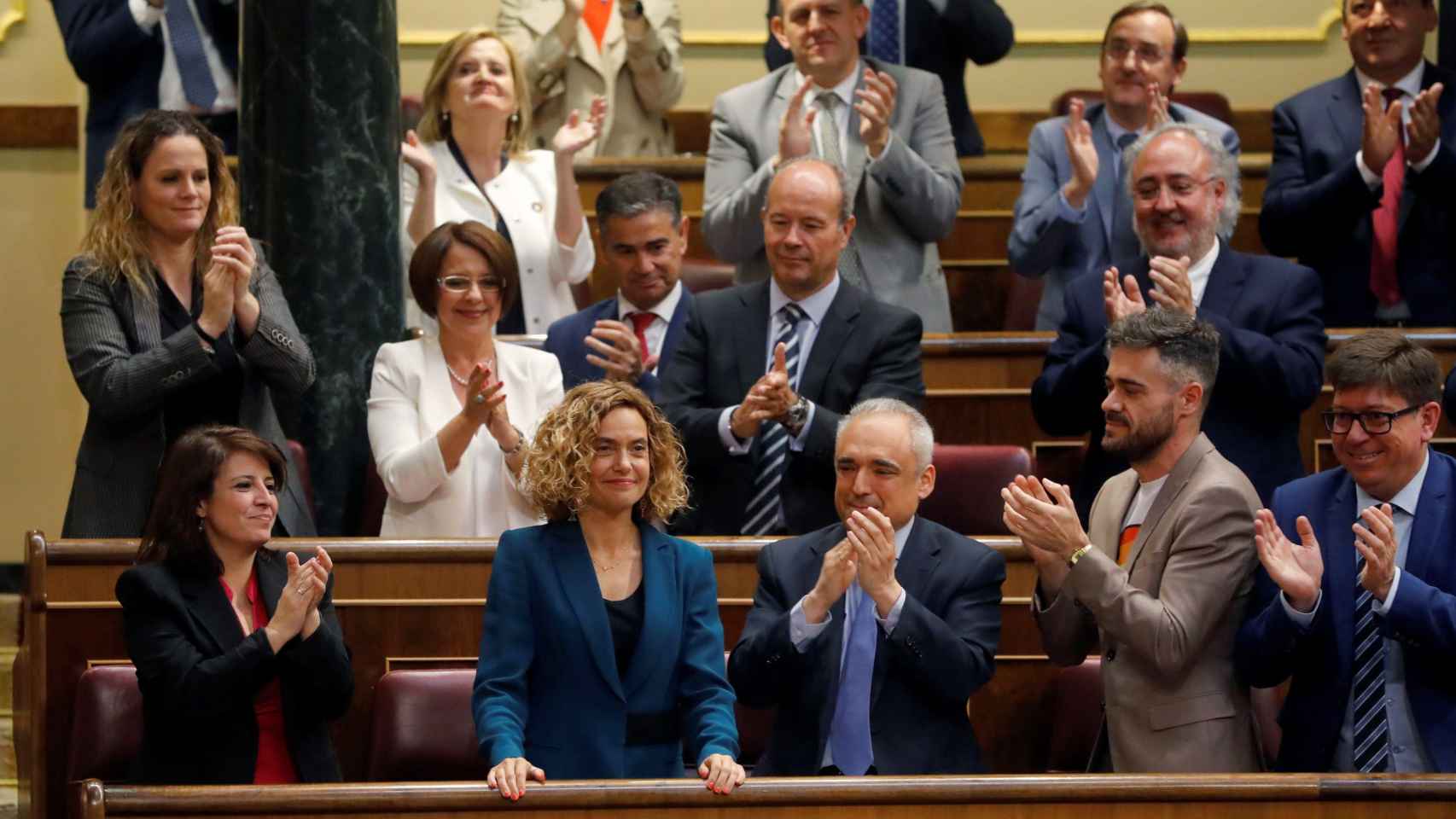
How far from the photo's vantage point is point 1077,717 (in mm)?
3475

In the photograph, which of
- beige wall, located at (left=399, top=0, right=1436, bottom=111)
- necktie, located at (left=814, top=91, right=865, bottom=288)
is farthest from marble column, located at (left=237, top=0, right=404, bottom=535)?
beige wall, located at (left=399, top=0, right=1436, bottom=111)

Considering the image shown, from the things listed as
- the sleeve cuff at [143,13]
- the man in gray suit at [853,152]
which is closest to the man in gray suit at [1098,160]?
the man in gray suit at [853,152]

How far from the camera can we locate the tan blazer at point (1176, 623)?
3.11 m

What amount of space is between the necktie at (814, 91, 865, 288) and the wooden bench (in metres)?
1.81

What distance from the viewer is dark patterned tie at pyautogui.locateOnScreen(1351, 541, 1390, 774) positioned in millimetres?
3074

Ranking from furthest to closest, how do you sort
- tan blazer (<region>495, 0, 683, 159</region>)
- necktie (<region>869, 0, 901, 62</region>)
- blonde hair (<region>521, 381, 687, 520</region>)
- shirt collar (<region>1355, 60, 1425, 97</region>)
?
1. tan blazer (<region>495, 0, 683, 159</region>)
2. necktie (<region>869, 0, 901, 62</region>)
3. shirt collar (<region>1355, 60, 1425, 97</region>)
4. blonde hair (<region>521, 381, 687, 520</region>)

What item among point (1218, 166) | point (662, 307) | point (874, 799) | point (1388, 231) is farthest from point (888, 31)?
point (874, 799)

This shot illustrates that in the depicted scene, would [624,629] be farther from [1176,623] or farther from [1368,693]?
[1368,693]

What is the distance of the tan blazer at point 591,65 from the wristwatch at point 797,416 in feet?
7.22

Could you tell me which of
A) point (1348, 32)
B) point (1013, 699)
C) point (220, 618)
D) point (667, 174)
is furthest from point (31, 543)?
point (1348, 32)

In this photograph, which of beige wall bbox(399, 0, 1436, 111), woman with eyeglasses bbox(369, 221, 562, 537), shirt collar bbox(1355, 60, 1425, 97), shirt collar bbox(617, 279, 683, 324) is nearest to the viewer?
woman with eyeglasses bbox(369, 221, 562, 537)

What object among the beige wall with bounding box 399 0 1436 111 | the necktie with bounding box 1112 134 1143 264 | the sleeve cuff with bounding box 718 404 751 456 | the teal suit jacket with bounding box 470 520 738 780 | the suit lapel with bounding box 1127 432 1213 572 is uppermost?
the beige wall with bounding box 399 0 1436 111

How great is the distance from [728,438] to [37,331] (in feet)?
11.7

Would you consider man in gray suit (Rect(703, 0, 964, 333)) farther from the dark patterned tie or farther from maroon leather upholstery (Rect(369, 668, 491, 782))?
the dark patterned tie
